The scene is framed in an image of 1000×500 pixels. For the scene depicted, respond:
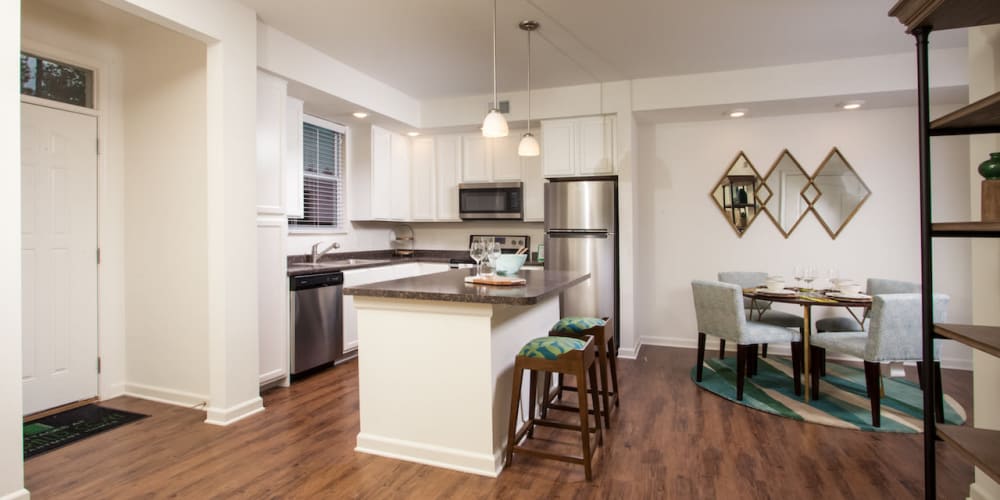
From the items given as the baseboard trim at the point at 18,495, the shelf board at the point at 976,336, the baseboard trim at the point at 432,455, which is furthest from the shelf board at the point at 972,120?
the baseboard trim at the point at 18,495

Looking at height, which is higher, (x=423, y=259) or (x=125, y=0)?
(x=125, y=0)

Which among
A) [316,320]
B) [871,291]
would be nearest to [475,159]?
[316,320]

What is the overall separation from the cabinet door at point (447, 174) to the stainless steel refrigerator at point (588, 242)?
1.26m

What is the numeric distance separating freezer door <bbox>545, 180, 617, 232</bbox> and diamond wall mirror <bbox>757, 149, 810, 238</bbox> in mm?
1511

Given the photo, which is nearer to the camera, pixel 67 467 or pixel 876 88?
pixel 67 467

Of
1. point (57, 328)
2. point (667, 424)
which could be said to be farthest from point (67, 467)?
point (667, 424)

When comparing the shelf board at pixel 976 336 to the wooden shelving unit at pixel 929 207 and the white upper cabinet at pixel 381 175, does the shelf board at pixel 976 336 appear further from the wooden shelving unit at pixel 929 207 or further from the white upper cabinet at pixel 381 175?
the white upper cabinet at pixel 381 175

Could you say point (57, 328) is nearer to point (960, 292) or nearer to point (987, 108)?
point (987, 108)

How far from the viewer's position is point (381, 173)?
5.40m

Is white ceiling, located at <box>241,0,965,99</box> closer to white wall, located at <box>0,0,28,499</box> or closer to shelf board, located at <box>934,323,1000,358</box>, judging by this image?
white wall, located at <box>0,0,28,499</box>

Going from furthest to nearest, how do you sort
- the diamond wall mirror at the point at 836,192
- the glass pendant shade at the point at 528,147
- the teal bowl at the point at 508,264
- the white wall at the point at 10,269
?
the diamond wall mirror at the point at 836,192 < the glass pendant shade at the point at 528,147 < the teal bowl at the point at 508,264 < the white wall at the point at 10,269

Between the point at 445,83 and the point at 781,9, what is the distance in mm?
2785

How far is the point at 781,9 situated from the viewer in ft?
10.9

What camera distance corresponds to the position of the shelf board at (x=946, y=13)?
5.27ft
